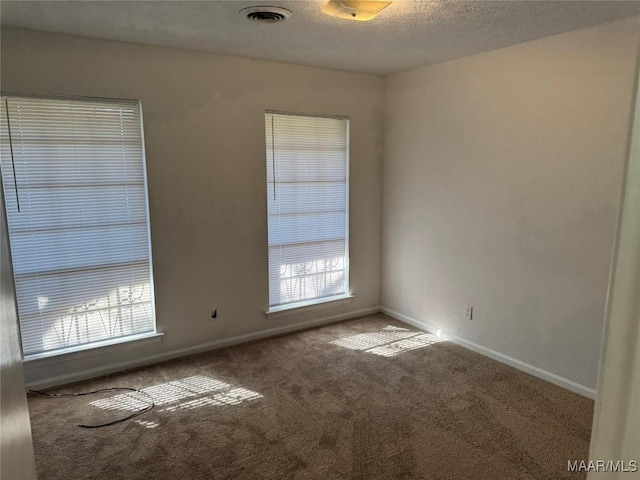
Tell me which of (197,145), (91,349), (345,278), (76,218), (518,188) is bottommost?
(91,349)

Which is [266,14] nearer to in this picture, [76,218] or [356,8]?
[356,8]

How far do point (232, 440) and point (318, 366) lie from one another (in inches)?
42.7

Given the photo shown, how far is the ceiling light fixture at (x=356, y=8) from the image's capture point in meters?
2.26

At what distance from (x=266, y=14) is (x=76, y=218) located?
1995mm

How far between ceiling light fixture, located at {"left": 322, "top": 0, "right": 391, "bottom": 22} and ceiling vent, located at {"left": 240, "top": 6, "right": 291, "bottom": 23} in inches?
10.5

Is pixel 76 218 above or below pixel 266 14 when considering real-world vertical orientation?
below

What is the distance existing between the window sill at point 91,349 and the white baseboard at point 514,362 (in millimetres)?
2446

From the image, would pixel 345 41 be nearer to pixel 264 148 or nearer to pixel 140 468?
pixel 264 148

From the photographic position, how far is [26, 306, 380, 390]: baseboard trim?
3207mm

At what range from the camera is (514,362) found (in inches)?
136

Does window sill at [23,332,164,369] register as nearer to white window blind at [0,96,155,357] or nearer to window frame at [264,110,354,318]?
white window blind at [0,96,155,357]

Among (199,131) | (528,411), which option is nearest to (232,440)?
(528,411)

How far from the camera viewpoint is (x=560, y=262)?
307cm

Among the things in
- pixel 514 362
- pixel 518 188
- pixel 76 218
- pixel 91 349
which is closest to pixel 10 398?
pixel 76 218
